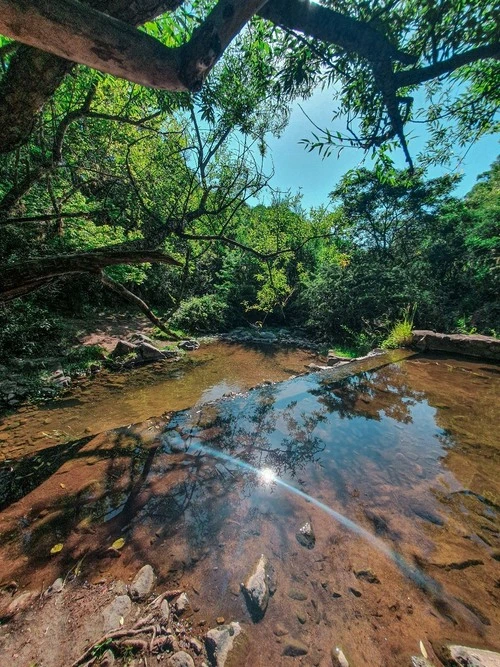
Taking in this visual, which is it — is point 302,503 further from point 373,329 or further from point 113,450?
point 373,329

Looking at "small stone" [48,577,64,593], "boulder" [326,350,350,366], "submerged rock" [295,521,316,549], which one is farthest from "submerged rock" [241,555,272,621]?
"boulder" [326,350,350,366]

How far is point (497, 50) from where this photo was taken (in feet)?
5.19

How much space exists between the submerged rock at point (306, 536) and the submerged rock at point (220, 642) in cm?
53

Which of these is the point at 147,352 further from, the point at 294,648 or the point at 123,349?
the point at 294,648

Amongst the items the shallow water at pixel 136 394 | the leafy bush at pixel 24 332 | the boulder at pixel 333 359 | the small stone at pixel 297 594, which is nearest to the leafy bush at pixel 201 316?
the shallow water at pixel 136 394

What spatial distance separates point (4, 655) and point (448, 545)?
2207 mm

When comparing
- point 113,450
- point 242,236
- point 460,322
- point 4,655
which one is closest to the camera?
point 4,655

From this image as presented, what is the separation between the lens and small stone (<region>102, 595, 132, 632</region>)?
1167 mm

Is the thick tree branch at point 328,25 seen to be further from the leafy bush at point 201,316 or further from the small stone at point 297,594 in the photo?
the leafy bush at point 201,316

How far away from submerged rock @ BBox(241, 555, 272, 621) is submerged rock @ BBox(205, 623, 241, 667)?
0.32ft

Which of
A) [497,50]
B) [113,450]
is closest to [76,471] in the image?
[113,450]

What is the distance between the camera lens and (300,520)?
169 centimetres

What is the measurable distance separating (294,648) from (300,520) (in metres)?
0.62

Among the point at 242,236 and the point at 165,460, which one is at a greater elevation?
the point at 242,236
